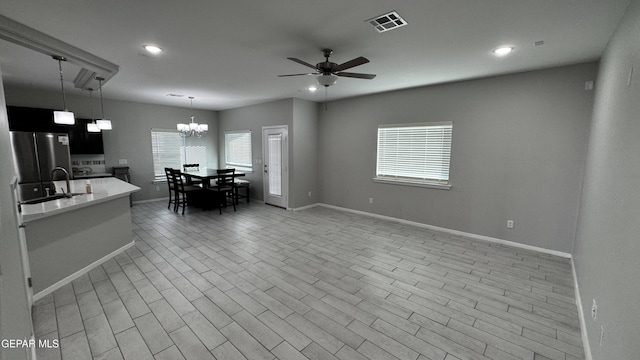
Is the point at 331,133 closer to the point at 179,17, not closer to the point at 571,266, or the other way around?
the point at 179,17

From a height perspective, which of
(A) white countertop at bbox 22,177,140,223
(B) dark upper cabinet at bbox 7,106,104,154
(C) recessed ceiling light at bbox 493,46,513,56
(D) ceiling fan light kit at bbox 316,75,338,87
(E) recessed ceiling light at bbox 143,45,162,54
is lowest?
(A) white countertop at bbox 22,177,140,223

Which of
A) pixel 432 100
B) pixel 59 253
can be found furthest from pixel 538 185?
pixel 59 253

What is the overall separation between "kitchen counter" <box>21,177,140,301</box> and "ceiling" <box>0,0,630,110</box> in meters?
1.78

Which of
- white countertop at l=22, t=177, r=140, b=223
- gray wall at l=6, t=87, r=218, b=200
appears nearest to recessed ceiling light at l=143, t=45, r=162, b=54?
A: white countertop at l=22, t=177, r=140, b=223

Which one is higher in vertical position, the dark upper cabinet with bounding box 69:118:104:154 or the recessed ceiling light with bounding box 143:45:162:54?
the recessed ceiling light with bounding box 143:45:162:54

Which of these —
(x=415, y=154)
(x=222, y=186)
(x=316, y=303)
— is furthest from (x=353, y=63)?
(x=222, y=186)

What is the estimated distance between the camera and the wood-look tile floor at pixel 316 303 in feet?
6.44

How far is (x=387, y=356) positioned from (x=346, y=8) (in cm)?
276

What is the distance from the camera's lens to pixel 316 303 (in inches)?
99.3

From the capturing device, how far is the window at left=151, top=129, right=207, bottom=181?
7.07 meters

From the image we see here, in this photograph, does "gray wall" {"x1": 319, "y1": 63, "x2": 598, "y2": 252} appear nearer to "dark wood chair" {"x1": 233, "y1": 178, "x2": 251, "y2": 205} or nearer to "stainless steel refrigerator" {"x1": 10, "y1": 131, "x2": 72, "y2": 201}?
"dark wood chair" {"x1": 233, "y1": 178, "x2": 251, "y2": 205}

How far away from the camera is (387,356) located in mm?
1877

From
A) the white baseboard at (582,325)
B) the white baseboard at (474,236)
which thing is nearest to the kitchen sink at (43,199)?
the white baseboard at (474,236)

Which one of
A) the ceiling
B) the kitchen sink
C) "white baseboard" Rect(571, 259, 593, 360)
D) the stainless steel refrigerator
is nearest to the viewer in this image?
"white baseboard" Rect(571, 259, 593, 360)
